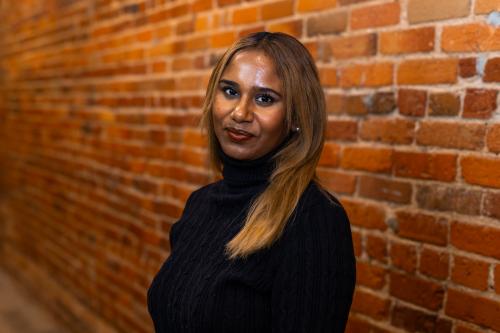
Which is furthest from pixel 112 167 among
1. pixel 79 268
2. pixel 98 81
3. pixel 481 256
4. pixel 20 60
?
pixel 481 256

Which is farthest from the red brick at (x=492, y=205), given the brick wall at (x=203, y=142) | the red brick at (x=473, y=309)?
the red brick at (x=473, y=309)

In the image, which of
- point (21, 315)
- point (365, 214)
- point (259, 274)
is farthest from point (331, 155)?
point (21, 315)

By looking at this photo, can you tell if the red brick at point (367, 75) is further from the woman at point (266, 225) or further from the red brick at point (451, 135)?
the woman at point (266, 225)

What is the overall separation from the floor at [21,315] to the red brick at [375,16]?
9.64ft

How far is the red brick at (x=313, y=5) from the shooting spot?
168 cm

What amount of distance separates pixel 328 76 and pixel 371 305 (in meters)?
0.73

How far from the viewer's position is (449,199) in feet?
4.55

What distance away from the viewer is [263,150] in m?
1.26

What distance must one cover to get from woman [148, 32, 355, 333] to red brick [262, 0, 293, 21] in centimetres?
61

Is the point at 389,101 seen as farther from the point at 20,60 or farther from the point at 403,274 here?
the point at 20,60

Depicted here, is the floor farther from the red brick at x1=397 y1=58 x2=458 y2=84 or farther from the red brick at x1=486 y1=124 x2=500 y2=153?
the red brick at x1=486 y1=124 x2=500 y2=153

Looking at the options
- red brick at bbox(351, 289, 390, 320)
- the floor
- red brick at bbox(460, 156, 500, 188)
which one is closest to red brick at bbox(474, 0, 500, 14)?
red brick at bbox(460, 156, 500, 188)

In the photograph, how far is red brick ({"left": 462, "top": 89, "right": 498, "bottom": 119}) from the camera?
129 cm

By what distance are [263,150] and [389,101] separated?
0.48 meters
